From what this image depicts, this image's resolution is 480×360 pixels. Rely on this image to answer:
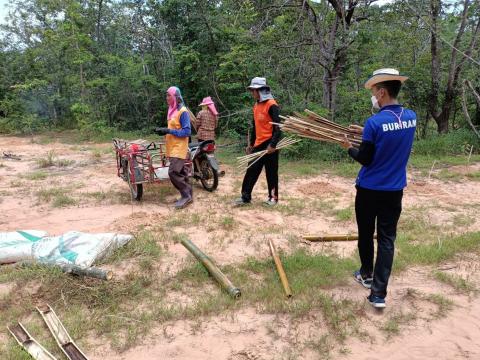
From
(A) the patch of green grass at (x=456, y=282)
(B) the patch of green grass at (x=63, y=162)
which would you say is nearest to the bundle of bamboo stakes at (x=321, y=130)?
(A) the patch of green grass at (x=456, y=282)

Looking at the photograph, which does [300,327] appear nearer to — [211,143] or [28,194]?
[211,143]

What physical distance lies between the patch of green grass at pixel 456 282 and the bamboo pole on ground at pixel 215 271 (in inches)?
74.3

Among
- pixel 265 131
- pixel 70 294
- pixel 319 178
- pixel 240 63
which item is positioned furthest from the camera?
pixel 240 63

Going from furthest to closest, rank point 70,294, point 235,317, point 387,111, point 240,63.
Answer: point 240,63
point 70,294
point 235,317
point 387,111

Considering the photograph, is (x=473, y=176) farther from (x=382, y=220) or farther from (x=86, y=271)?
(x=86, y=271)

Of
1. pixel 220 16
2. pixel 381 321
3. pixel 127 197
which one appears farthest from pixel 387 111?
pixel 220 16

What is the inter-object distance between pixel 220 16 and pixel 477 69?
727cm

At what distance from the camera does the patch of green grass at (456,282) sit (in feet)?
12.2

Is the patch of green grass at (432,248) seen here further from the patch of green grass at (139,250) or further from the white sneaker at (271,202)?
the patch of green grass at (139,250)

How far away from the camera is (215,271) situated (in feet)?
12.6

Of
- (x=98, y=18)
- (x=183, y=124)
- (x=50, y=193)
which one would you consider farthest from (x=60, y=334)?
(x=98, y=18)

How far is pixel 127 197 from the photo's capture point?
22.0ft

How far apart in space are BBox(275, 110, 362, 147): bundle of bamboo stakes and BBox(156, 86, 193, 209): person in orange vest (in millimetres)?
1971

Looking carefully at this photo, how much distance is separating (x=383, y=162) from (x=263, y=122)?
2.72 m
